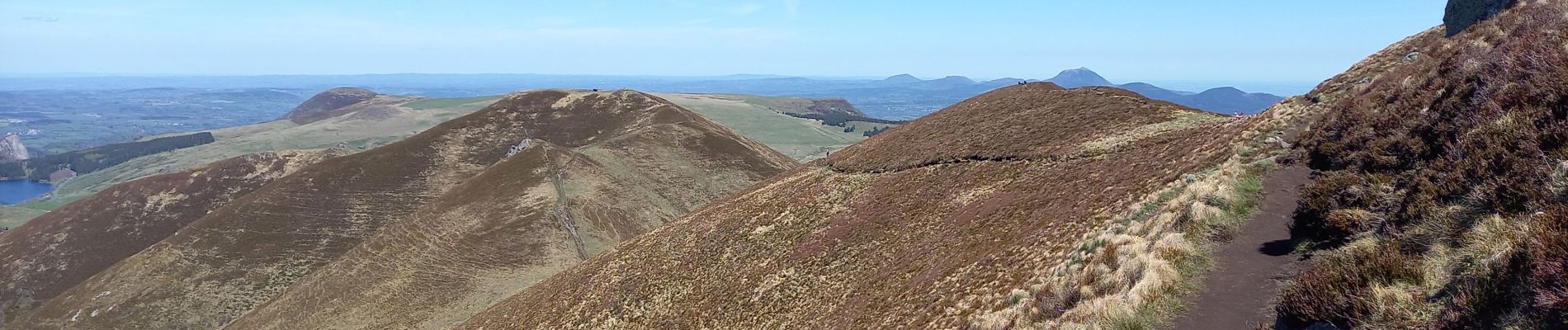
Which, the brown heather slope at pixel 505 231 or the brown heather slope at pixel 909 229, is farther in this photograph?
the brown heather slope at pixel 505 231

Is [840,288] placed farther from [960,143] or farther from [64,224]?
[64,224]

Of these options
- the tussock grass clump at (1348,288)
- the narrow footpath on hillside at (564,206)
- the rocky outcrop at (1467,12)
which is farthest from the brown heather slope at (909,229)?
the narrow footpath on hillside at (564,206)

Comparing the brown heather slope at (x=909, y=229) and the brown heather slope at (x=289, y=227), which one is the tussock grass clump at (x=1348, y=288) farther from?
the brown heather slope at (x=289, y=227)

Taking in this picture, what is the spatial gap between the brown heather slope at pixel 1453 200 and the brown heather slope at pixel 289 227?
8340 centimetres

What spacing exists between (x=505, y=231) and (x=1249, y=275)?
6396 cm

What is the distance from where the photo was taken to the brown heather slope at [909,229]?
19.8 metres

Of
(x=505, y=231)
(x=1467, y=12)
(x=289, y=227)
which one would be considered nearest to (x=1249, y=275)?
(x=1467, y=12)

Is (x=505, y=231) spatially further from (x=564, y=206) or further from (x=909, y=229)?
(x=909, y=229)

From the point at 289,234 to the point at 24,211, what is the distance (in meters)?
167

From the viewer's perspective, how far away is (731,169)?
297ft

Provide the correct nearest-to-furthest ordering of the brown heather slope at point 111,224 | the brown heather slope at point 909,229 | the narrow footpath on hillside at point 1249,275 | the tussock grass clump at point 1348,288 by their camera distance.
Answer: the tussock grass clump at point 1348,288
the narrow footpath on hillside at point 1249,275
the brown heather slope at point 909,229
the brown heather slope at point 111,224

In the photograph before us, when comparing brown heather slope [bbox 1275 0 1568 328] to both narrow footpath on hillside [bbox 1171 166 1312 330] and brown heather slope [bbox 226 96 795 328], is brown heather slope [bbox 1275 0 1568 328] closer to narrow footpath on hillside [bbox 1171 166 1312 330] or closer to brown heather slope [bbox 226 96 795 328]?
narrow footpath on hillside [bbox 1171 166 1312 330]

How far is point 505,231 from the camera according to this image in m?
64.5

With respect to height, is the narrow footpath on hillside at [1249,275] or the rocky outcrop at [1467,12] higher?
the rocky outcrop at [1467,12]
